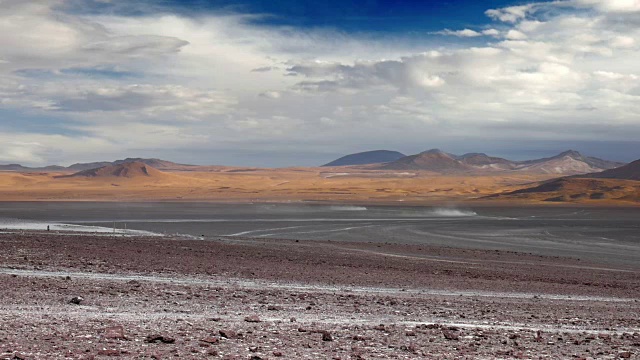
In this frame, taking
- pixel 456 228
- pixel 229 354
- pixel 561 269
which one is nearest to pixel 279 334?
pixel 229 354

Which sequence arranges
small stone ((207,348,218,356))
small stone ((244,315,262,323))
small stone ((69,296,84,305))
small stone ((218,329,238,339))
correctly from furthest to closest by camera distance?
small stone ((69,296,84,305)), small stone ((244,315,262,323)), small stone ((218,329,238,339)), small stone ((207,348,218,356))

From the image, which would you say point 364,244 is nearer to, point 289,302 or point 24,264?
point 24,264

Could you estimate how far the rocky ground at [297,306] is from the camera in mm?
9820

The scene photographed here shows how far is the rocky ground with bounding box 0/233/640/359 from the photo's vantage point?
32.2 feet

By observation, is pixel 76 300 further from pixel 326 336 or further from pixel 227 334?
pixel 326 336

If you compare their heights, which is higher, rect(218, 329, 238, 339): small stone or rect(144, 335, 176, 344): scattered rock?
rect(144, 335, 176, 344): scattered rock

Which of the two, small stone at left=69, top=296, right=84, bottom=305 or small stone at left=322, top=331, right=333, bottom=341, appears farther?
small stone at left=69, top=296, right=84, bottom=305

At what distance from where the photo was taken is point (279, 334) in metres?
10.8

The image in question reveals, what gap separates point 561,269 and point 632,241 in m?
19.6

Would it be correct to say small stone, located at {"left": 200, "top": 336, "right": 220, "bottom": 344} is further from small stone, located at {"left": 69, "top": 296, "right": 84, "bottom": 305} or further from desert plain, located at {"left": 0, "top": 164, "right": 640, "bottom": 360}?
small stone, located at {"left": 69, "top": 296, "right": 84, "bottom": 305}

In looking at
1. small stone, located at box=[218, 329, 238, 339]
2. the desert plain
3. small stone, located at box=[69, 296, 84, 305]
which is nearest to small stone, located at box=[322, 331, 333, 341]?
the desert plain

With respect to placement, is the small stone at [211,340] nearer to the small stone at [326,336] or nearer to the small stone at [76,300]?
the small stone at [326,336]

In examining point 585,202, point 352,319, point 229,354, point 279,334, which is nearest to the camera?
point 229,354

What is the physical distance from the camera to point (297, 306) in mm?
14602
